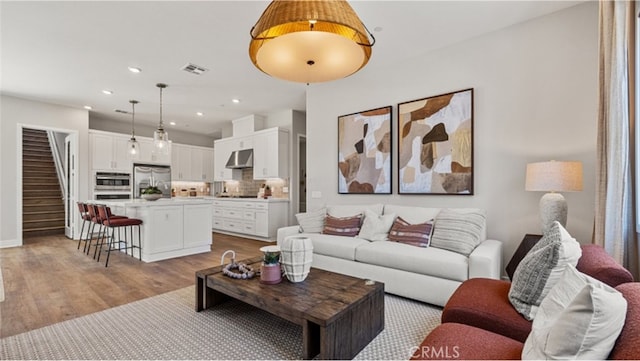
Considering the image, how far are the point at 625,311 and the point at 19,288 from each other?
481 cm

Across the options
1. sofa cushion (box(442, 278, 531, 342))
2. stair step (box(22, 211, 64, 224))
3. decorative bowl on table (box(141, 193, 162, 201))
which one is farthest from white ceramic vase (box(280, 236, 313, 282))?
stair step (box(22, 211, 64, 224))

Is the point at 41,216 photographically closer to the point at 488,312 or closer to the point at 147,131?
the point at 147,131

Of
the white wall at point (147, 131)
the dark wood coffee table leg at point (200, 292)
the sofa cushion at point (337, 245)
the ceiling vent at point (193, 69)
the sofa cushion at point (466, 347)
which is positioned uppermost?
the ceiling vent at point (193, 69)

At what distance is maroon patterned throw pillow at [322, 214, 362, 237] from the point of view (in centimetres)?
374

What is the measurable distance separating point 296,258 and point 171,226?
10.5 feet

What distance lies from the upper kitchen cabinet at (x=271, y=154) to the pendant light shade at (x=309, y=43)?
4.36 metres

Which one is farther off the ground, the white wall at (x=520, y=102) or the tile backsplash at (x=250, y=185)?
the white wall at (x=520, y=102)

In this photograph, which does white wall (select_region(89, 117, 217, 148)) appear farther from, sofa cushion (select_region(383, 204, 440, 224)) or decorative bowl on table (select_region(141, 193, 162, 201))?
sofa cushion (select_region(383, 204, 440, 224))

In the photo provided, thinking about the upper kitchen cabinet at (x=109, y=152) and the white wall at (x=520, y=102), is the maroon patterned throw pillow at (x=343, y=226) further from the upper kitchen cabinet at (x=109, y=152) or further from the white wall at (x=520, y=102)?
the upper kitchen cabinet at (x=109, y=152)

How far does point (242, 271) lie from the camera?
2475 millimetres

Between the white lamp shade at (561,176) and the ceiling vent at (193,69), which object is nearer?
the white lamp shade at (561,176)

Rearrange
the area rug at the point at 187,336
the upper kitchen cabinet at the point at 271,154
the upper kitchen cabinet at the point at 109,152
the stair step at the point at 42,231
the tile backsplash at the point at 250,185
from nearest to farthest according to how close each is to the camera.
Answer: the area rug at the point at 187,336 < the upper kitchen cabinet at the point at 271,154 < the upper kitchen cabinet at the point at 109,152 < the stair step at the point at 42,231 < the tile backsplash at the point at 250,185

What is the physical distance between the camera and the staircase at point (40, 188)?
700cm

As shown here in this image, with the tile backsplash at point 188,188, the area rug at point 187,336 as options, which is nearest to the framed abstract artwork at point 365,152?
the area rug at point 187,336
